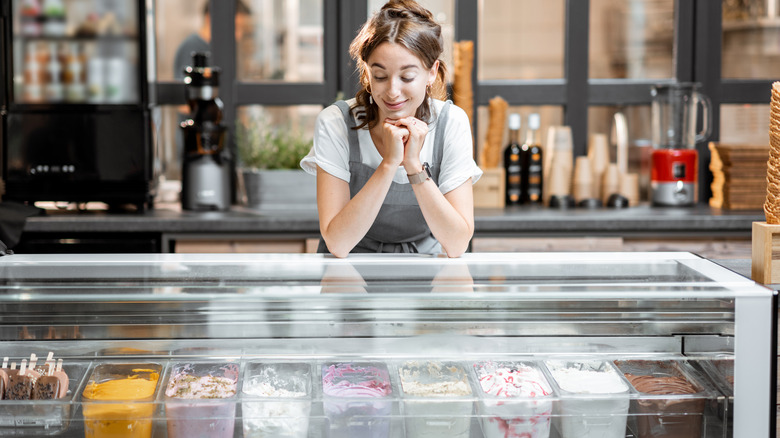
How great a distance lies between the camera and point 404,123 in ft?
5.34

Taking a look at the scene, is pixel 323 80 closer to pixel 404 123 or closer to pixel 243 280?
pixel 404 123

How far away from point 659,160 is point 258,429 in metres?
2.48

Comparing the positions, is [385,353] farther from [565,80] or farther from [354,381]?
[565,80]

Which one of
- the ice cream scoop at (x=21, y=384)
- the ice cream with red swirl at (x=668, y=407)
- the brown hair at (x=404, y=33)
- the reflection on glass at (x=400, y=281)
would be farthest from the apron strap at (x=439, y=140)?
the ice cream scoop at (x=21, y=384)

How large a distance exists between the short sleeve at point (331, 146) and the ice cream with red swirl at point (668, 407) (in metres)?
0.80

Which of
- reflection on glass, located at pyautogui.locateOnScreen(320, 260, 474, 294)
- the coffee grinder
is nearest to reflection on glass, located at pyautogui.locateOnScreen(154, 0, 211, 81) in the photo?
the coffee grinder

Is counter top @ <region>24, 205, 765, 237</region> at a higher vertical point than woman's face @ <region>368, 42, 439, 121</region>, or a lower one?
lower

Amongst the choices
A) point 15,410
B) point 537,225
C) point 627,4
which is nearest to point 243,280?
point 15,410

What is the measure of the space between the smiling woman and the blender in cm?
163

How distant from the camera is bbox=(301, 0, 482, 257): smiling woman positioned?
1.67 metres

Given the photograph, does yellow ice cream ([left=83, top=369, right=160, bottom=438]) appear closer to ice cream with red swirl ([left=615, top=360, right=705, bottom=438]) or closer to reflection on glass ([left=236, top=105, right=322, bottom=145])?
ice cream with red swirl ([left=615, top=360, right=705, bottom=438])

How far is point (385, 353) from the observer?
1461 mm

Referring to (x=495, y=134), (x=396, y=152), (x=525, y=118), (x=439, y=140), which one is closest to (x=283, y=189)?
(x=495, y=134)

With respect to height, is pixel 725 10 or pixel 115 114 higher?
pixel 725 10
